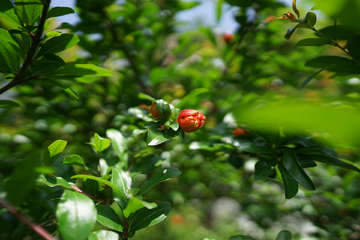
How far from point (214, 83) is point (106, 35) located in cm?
76

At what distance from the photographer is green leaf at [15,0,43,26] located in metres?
0.50

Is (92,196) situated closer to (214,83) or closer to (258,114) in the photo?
(258,114)

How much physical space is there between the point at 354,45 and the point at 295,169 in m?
0.34

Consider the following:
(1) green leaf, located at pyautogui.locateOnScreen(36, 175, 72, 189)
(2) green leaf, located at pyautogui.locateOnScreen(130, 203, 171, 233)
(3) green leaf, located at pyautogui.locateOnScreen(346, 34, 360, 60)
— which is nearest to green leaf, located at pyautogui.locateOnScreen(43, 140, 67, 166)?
(1) green leaf, located at pyautogui.locateOnScreen(36, 175, 72, 189)

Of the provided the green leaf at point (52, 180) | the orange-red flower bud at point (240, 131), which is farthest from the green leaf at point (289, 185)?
the green leaf at point (52, 180)

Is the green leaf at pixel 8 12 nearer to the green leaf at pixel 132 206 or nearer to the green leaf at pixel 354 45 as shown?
the green leaf at pixel 132 206

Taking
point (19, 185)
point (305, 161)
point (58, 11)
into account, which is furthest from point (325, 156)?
point (58, 11)

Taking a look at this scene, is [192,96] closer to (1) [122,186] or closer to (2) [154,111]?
(2) [154,111]

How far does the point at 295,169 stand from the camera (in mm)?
544

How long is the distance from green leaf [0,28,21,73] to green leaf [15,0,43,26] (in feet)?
0.17

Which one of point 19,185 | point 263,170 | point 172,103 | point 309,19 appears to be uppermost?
point 309,19

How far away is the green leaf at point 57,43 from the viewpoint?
520 mm

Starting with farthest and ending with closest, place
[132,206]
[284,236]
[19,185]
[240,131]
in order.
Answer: [240,131] < [284,236] < [132,206] < [19,185]

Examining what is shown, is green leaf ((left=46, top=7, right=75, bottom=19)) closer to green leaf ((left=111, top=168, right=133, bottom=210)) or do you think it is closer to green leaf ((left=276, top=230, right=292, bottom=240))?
green leaf ((left=111, top=168, right=133, bottom=210))
